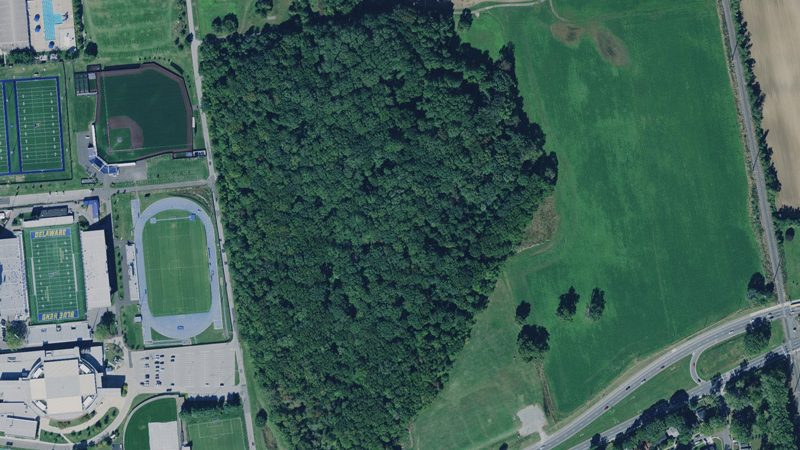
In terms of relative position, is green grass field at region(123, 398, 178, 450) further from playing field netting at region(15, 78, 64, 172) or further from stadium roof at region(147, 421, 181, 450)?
playing field netting at region(15, 78, 64, 172)

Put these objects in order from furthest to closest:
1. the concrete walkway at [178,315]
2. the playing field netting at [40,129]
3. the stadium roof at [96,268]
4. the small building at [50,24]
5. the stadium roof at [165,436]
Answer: the small building at [50,24], the playing field netting at [40,129], the concrete walkway at [178,315], the stadium roof at [96,268], the stadium roof at [165,436]

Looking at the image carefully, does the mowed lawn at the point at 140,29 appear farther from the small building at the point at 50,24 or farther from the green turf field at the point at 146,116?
the small building at the point at 50,24

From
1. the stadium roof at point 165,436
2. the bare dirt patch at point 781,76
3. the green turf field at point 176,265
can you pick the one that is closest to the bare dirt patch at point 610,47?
the bare dirt patch at point 781,76

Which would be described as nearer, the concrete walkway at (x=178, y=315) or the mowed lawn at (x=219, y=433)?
the mowed lawn at (x=219, y=433)

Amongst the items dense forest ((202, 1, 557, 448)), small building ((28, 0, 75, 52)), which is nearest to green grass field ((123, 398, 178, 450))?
dense forest ((202, 1, 557, 448))

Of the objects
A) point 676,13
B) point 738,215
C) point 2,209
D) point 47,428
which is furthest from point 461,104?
point 47,428

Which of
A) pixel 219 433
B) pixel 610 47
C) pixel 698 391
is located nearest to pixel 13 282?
pixel 219 433

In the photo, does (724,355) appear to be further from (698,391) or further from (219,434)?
(219,434)
